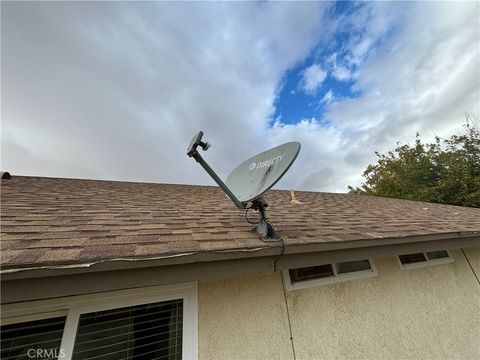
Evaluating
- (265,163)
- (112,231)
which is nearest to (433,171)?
(265,163)

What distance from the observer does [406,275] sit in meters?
3.72

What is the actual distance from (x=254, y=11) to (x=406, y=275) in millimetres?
9168

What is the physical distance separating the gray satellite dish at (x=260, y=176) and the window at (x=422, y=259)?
302 centimetres

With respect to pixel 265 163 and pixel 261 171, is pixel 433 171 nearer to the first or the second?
pixel 265 163

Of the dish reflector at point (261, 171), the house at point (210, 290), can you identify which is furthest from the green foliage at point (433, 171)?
the dish reflector at point (261, 171)

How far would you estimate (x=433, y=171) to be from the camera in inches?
874

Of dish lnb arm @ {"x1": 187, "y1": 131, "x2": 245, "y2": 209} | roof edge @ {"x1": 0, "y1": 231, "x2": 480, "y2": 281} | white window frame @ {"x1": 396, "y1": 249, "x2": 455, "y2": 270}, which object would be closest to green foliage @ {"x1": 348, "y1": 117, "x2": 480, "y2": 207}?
white window frame @ {"x1": 396, "y1": 249, "x2": 455, "y2": 270}

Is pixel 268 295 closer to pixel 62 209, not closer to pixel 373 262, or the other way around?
pixel 373 262

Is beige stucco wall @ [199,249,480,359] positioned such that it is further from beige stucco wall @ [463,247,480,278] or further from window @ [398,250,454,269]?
beige stucco wall @ [463,247,480,278]

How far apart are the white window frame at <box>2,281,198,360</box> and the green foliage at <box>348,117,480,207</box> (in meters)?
26.5

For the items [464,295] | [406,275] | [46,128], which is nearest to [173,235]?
[406,275]

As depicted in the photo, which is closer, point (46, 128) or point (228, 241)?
point (228, 241)

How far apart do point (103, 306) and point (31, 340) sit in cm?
52

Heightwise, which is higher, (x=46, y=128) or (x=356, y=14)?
(x=356, y=14)
